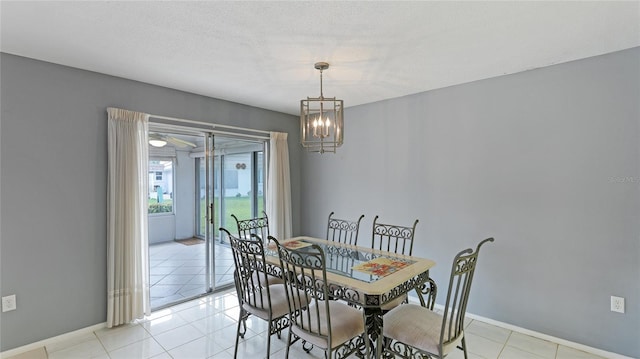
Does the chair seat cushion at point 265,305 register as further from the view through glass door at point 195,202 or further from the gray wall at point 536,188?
the gray wall at point 536,188

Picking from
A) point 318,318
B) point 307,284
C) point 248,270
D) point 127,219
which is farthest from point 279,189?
point 318,318

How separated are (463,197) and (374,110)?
1625 mm

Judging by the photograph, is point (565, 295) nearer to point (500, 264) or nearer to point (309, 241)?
point (500, 264)

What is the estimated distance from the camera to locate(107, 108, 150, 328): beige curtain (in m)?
2.84

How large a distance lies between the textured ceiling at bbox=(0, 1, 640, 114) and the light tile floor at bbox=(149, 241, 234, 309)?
8.01 ft

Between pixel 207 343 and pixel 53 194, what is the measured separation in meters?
1.94

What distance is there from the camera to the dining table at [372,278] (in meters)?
1.88

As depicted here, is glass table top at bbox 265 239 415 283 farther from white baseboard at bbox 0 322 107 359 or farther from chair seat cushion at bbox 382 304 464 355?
white baseboard at bbox 0 322 107 359

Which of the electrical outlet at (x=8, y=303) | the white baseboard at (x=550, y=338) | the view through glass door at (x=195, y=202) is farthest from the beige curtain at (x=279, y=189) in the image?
the electrical outlet at (x=8, y=303)

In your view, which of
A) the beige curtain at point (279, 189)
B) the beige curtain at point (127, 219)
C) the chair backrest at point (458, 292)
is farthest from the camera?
the beige curtain at point (279, 189)

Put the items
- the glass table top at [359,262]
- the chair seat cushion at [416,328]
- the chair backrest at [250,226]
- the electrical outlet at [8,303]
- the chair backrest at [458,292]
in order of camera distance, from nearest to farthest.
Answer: the chair backrest at [458,292]
the chair seat cushion at [416,328]
the glass table top at [359,262]
the electrical outlet at [8,303]
the chair backrest at [250,226]

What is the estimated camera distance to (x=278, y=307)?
2297mm

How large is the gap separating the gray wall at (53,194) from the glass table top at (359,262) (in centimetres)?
178

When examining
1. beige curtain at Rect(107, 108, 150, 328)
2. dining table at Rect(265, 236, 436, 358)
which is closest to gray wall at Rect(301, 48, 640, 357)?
dining table at Rect(265, 236, 436, 358)
